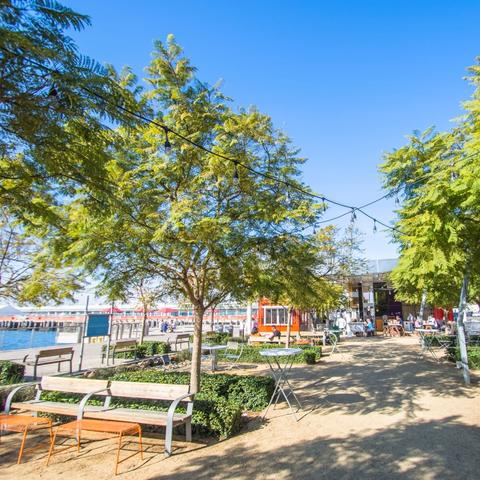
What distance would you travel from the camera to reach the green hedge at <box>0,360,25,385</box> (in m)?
9.44

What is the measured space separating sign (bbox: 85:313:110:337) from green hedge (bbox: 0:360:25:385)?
83.6 inches

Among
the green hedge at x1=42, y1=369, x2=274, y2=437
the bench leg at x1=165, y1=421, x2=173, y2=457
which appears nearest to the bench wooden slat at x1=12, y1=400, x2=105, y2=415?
the green hedge at x1=42, y1=369, x2=274, y2=437

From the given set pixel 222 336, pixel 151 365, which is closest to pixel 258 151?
pixel 151 365

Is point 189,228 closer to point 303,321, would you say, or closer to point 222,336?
point 222,336

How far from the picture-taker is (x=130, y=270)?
7477 mm

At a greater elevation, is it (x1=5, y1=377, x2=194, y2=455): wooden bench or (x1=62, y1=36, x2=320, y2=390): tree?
(x1=62, y1=36, x2=320, y2=390): tree

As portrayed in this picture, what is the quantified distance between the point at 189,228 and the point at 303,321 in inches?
1191

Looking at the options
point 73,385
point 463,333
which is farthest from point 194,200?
point 463,333

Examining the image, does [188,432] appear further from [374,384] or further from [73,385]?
[374,384]

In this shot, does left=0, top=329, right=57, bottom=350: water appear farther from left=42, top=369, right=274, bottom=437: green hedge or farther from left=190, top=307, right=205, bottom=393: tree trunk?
left=190, top=307, right=205, bottom=393: tree trunk

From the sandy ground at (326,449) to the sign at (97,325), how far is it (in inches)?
223

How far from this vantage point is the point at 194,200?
20.5ft

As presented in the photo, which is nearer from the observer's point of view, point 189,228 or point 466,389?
point 189,228

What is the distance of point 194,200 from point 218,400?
3666 mm
